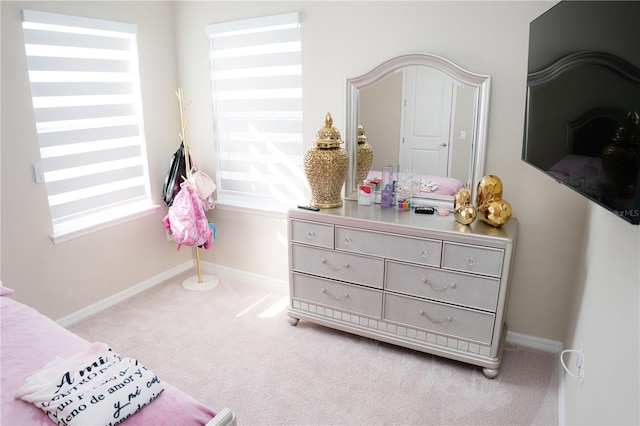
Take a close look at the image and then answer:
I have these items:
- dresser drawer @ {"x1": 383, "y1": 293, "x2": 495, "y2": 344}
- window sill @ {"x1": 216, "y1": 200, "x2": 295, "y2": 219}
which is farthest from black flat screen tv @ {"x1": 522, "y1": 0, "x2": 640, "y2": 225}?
window sill @ {"x1": 216, "y1": 200, "x2": 295, "y2": 219}

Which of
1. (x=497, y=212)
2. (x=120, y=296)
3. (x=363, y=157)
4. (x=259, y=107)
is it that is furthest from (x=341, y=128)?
(x=120, y=296)

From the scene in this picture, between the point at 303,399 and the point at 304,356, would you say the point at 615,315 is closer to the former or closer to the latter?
the point at 303,399

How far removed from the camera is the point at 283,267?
A: 3463 mm

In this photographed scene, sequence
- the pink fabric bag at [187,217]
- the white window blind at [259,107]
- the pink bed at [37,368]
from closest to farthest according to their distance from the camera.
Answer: the pink bed at [37,368] < the white window blind at [259,107] < the pink fabric bag at [187,217]

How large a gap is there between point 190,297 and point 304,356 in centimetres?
123

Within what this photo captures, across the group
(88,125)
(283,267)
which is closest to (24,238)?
(88,125)

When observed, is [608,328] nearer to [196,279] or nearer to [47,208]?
[196,279]

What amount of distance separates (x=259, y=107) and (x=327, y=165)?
0.93 meters

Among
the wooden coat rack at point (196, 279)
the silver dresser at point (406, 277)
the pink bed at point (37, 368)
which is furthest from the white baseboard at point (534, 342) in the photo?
the wooden coat rack at point (196, 279)

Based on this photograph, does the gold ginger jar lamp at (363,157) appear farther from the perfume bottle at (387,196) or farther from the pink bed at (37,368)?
the pink bed at (37,368)

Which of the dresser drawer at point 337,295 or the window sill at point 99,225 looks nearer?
the dresser drawer at point 337,295

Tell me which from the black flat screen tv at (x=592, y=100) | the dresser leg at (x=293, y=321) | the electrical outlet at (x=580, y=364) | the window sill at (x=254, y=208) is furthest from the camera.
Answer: the window sill at (x=254, y=208)

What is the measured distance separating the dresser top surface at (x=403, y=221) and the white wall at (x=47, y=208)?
4.79ft

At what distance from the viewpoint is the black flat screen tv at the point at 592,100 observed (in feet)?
3.38
